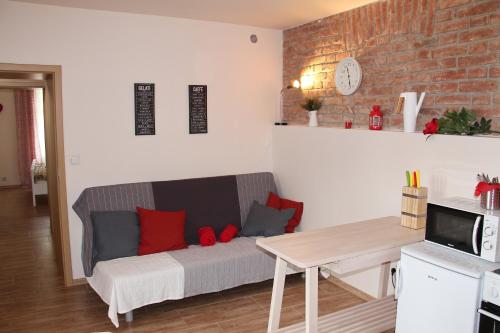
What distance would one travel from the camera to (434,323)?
2.28 metres

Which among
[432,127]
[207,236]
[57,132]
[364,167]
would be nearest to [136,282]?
[207,236]

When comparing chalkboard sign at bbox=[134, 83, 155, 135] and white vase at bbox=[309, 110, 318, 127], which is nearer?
chalkboard sign at bbox=[134, 83, 155, 135]

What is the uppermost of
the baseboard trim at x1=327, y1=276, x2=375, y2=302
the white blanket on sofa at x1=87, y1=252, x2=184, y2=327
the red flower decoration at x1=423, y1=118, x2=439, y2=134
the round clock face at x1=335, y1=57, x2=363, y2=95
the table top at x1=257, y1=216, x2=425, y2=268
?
the round clock face at x1=335, y1=57, x2=363, y2=95

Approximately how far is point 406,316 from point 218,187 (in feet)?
7.89

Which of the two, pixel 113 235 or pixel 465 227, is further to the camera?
pixel 113 235

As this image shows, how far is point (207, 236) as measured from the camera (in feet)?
13.0

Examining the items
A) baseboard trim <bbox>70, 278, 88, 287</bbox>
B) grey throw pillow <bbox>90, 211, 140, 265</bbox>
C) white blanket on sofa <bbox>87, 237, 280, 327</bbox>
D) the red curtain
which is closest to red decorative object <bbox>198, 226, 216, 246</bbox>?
white blanket on sofa <bbox>87, 237, 280, 327</bbox>

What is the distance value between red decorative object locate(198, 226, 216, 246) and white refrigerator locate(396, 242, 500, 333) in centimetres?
190

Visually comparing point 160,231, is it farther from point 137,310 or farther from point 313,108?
point 313,108

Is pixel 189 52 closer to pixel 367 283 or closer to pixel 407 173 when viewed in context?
pixel 407 173

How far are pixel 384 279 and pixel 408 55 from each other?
1.76 m

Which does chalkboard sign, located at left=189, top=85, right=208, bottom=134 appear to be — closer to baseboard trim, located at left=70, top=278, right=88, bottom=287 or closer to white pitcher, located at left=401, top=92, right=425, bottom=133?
baseboard trim, located at left=70, top=278, right=88, bottom=287

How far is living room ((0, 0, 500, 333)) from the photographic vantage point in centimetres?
308

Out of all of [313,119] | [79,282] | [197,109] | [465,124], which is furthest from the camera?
[197,109]
